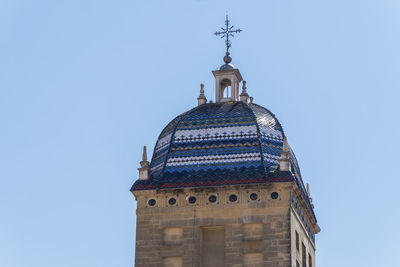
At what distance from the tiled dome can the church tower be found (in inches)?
1.2

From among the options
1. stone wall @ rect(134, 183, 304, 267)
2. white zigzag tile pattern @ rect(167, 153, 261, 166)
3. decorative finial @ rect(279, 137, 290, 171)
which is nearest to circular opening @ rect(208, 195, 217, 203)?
stone wall @ rect(134, 183, 304, 267)

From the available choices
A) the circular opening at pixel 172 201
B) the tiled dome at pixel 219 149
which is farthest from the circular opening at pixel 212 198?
the circular opening at pixel 172 201

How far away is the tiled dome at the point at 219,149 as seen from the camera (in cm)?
3397

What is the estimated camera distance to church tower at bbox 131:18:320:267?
3303 cm

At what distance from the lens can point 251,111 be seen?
A: 3600cm

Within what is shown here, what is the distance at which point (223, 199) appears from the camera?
33656 mm

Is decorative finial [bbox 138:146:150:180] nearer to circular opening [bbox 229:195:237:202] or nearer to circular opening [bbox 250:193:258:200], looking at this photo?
circular opening [bbox 229:195:237:202]

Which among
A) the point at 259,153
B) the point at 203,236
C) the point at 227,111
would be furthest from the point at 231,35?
the point at 203,236

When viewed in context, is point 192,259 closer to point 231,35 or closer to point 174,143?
point 174,143

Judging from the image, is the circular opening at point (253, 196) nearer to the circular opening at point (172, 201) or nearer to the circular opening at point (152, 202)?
the circular opening at point (172, 201)

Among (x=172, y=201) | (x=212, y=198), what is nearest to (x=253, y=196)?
(x=212, y=198)

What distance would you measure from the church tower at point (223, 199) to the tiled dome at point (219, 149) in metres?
0.03

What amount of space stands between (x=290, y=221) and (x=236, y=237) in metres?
1.72

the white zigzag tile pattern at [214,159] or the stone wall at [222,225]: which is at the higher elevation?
Answer: the white zigzag tile pattern at [214,159]
